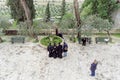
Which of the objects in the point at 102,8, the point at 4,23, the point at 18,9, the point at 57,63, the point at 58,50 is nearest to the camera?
the point at 57,63

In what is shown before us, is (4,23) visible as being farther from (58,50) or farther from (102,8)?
Answer: (102,8)

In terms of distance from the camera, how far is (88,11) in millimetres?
27672

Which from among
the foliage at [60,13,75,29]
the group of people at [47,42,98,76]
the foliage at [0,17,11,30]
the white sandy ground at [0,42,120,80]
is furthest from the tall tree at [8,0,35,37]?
the group of people at [47,42,98,76]

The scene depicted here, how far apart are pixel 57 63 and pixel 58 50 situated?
1.08 metres

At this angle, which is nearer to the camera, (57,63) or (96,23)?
(57,63)

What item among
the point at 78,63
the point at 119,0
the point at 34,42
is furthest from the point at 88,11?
the point at 78,63

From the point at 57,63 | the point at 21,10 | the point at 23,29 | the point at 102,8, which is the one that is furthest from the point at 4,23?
the point at 102,8

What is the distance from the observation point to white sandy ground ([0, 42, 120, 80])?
61.5ft

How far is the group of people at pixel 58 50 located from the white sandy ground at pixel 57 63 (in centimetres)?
43

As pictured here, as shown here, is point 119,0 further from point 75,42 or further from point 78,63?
point 78,63

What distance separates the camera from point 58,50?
68.3ft

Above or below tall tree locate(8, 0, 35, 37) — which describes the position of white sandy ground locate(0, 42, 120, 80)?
below

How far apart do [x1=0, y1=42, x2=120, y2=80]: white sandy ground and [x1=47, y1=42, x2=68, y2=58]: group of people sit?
16.8 inches

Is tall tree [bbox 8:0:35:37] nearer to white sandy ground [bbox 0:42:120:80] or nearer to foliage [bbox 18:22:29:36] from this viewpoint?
foliage [bbox 18:22:29:36]
